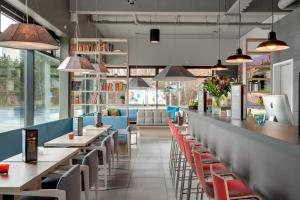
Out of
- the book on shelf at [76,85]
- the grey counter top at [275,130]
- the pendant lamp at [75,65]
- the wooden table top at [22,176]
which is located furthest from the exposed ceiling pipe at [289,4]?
the wooden table top at [22,176]

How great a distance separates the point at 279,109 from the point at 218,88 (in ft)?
5.02

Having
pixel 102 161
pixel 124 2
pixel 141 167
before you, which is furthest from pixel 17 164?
pixel 124 2

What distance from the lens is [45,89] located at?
8125 mm

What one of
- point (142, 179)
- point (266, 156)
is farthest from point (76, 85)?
point (266, 156)

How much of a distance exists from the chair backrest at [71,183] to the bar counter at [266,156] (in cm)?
142

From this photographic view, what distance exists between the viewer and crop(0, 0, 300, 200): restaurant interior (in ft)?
9.83

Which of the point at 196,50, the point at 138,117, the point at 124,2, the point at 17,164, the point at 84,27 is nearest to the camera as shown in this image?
the point at 17,164

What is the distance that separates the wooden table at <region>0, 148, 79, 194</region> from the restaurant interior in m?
0.01

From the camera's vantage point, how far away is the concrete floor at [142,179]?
5064mm

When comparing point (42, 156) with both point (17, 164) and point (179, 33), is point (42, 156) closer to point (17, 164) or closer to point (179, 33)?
point (17, 164)

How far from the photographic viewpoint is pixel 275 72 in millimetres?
9211

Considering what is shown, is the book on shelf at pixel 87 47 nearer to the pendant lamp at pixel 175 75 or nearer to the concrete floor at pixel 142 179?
the pendant lamp at pixel 175 75

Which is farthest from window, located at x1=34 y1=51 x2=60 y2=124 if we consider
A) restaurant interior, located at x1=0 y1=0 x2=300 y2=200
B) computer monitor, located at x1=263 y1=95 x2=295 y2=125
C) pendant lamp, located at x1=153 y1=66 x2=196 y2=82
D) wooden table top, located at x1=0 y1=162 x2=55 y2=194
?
computer monitor, located at x1=263 y1=95 x2=295 y2=125

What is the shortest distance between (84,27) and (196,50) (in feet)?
19.7
